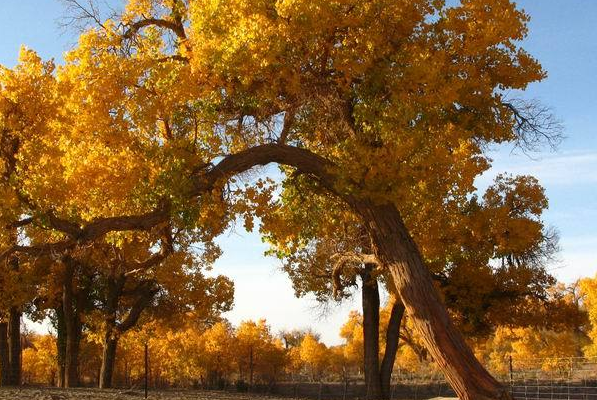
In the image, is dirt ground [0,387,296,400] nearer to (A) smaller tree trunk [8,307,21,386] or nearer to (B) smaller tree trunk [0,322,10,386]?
(B) smaller tree trunk [0,322,10,386]

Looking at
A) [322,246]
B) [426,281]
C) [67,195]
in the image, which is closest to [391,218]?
[426,281]

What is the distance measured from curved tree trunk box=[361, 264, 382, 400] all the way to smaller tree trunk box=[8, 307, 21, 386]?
43.3 ft

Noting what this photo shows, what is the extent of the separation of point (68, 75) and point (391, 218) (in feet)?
20.4

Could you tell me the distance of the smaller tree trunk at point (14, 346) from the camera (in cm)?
2477

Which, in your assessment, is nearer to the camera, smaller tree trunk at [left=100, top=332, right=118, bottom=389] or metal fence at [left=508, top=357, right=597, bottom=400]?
smaller tree trunk at [left=100, top=332, right=118, bottom=389]

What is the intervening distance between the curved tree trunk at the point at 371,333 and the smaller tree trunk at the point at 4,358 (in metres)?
13.2

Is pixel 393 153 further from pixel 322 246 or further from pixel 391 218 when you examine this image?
pixel 322 246

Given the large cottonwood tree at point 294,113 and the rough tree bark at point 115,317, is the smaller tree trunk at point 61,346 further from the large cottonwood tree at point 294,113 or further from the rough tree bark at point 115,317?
the large cottonwood tree at point 294,113

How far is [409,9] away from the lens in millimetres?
11883

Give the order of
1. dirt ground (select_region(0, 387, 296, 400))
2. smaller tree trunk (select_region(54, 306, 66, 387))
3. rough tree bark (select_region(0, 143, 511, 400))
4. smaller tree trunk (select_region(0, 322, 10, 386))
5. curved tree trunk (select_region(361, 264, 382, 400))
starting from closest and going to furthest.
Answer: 1. rough tree bark (select_region(0, 143, 511, 400))
2. dirt ground (select_region(0, 387, 296, 400))
3. curved tree trunk (select_region(361, 264, 382, 400))
4. smaller tree trunk (select_region(0, 322, 10, 386))
5. smaller tree trunk (select_region(54, 306, 66, 387))

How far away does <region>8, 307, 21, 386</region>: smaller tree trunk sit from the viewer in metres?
24.8

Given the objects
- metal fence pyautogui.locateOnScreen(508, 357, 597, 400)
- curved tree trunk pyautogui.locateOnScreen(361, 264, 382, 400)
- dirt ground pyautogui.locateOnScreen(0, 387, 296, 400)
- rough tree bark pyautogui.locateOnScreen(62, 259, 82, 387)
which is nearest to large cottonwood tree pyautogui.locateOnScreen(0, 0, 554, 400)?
dirt ground pyautogui.locateOnScreen(0, 387, 296, 400)

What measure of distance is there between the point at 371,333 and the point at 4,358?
1388 cm

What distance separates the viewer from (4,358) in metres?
24.4
